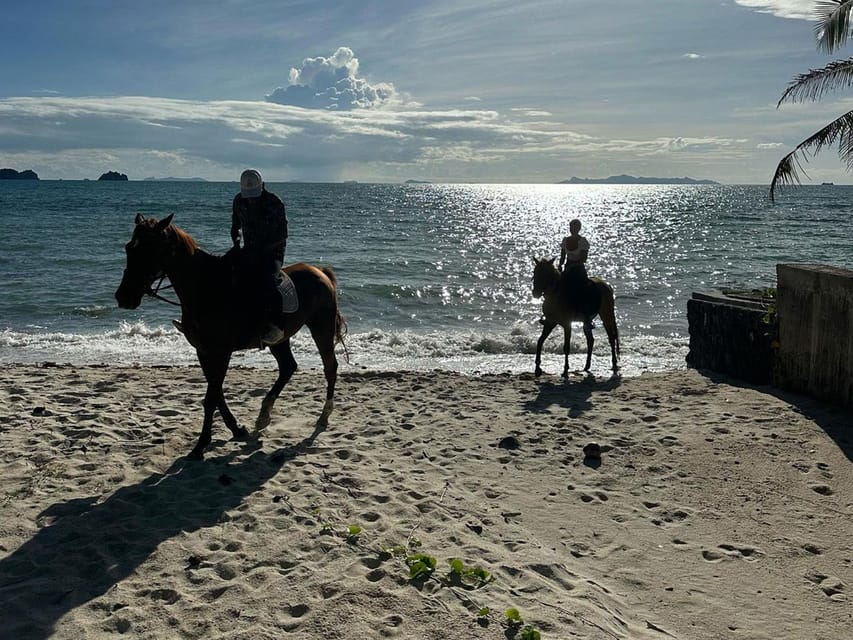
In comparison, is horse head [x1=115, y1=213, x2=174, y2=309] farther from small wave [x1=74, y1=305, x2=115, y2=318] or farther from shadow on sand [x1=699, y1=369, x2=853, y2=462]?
small wave [x1=74, y1=305, x2=115, y2=318]

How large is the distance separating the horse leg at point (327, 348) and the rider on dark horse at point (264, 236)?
822mm

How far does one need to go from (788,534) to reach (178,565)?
4.92 m

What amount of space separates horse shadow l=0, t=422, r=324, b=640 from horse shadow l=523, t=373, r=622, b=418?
161 inches

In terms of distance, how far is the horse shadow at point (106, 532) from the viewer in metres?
4.16

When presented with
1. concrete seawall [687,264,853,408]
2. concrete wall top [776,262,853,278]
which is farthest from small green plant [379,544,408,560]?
concrete wall top [776,262,853,278]

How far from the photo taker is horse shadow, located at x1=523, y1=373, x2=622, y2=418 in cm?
926

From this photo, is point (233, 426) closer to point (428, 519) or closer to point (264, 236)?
point (264, 236)

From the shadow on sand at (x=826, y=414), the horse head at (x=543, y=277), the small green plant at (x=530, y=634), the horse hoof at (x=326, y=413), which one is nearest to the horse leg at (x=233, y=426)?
the horse hoof at (x=326, y=413)

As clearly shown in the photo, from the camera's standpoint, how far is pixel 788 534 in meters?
5.57

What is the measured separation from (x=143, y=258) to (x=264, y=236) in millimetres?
1566

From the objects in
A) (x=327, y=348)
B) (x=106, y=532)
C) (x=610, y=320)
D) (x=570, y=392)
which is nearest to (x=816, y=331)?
(x=570, y=392)

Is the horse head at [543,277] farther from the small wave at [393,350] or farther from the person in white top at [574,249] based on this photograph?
the small wave at [393,350]

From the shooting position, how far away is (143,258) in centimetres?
591

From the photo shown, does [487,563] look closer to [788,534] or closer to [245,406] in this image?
[788,534]
